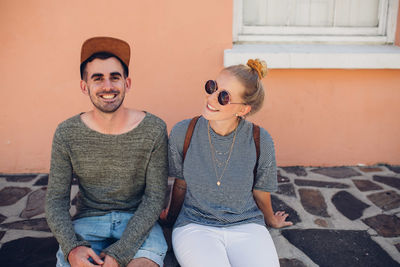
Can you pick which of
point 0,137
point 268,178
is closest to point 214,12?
point 268,178

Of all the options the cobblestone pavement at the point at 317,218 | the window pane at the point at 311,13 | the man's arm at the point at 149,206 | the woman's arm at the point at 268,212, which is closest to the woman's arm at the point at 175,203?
the man's arm at the point at 149,206

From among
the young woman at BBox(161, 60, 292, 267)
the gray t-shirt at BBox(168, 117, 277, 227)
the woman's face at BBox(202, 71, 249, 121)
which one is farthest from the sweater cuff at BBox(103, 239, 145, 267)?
the woman's face at BBox(202, 71, 249, 121)

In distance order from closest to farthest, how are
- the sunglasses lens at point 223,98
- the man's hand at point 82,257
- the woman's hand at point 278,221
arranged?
the man's hand at point 82,257
the sunglasses lens at point 223,98
the woman's hand at point 278,221

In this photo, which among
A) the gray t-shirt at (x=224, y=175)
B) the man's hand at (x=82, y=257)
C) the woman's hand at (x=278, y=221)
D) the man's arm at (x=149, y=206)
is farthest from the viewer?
the woman's hand at (x=278, y=221)

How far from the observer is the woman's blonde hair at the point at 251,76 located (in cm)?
220

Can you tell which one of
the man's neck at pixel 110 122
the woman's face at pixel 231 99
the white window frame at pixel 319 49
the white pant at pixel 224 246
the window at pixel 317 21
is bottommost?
the white pant at pixel 224 246

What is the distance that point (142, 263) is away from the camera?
2.02m

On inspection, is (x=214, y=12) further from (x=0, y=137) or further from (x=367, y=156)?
(x=0, y=137)

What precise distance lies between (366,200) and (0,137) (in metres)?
3.90

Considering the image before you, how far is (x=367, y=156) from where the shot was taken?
400 cm

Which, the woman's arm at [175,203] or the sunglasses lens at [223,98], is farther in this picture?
the woman's arm at [175,203]

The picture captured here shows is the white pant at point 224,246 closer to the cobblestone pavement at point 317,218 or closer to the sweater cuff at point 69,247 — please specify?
the cobblestone pavement at point 317,218

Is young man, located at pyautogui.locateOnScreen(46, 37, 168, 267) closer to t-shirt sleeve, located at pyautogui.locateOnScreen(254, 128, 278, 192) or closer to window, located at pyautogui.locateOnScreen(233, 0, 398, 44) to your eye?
t-shirt sleeve, located at pyautogui.locateOnScreen(254, 128, 278, 192)

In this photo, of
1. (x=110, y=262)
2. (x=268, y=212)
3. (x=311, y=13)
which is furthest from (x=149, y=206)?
(x=311, y=13)
